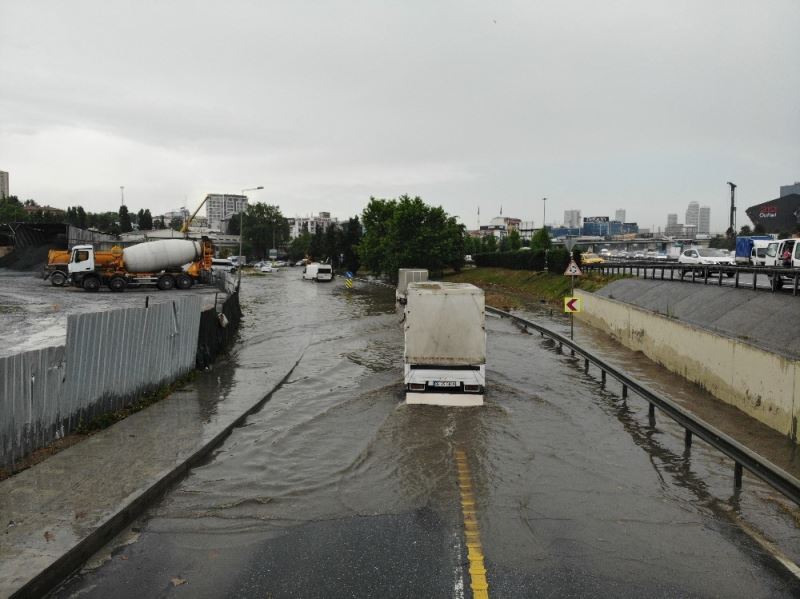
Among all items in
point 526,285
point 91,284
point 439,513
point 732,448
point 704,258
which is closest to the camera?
point 439,513

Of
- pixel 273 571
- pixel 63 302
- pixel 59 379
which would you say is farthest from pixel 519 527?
pixel 63 302

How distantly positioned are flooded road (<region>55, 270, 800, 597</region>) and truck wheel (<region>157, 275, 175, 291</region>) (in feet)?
117

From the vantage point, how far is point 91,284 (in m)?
43.8

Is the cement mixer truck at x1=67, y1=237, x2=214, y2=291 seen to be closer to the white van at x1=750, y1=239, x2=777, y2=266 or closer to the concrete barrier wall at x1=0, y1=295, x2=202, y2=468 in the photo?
the concrete barrier wall at x1=0, y1=295, x2=202, y2=468

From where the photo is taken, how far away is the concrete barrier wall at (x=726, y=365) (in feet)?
36.6

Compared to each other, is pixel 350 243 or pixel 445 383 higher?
pixel 350 243

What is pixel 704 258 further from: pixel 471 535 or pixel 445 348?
pixel 471 535

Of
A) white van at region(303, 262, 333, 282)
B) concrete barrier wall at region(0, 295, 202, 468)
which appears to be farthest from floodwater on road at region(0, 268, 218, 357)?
white van at region(303, 262, 333, 282)

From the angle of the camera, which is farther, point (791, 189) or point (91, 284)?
point (791, 189)

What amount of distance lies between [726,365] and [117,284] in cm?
4084

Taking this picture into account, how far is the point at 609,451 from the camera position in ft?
34.8

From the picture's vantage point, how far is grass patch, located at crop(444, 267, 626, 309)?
1617 inches

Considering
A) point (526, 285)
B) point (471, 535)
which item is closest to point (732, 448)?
point (471, 535)

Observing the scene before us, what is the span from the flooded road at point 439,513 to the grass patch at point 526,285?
27550 mm
